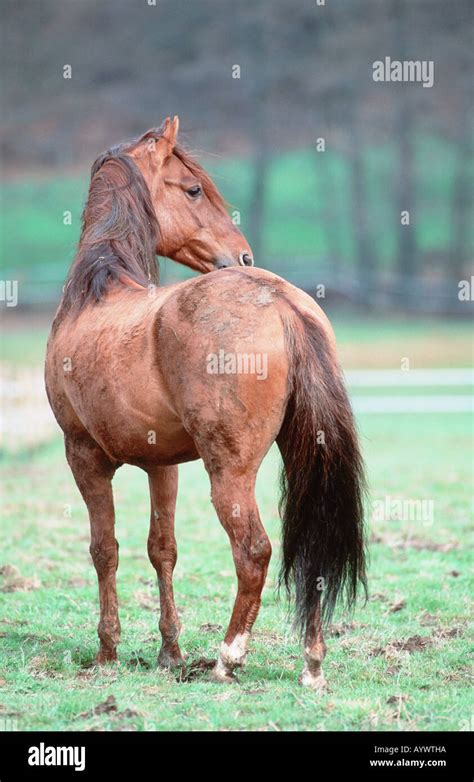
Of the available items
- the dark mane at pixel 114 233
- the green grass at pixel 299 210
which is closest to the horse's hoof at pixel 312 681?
the dark mane at pixel 114 233

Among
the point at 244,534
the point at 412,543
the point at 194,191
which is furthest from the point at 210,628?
the point at 412,543

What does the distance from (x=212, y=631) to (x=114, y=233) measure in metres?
2.31

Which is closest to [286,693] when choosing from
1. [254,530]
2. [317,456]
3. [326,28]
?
[254,530]

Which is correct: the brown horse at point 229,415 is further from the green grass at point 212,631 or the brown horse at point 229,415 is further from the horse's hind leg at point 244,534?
the green grass at point 212,631

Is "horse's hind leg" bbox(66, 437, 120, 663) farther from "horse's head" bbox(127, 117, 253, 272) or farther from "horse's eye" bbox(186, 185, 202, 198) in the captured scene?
"horse's eye" bbox(186, 185, 202, 198)

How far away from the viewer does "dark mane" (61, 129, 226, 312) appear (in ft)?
18.0

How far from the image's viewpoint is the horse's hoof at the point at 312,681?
4.64 m

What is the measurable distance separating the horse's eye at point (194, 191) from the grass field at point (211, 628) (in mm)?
2496

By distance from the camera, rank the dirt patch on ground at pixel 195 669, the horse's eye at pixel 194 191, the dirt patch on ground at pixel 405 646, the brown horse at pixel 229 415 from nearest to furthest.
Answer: the brown horse at pixel 229 415 < the dirt patch on ground at pixel 195 669 < the dirt patch on ground at pixel 405 646 < the horse's eye at pixel 194 191

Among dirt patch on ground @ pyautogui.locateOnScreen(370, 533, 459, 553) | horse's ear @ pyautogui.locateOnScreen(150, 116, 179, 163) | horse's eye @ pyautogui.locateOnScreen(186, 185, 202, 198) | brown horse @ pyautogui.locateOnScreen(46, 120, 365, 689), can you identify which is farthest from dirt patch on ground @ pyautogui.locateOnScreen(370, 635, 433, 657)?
horse's ear @ pyautogui.locateOnScreen(150, 116, 179, 163)

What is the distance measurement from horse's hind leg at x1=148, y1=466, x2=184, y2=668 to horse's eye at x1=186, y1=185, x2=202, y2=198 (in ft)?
5.28

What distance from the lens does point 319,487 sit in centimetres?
473
